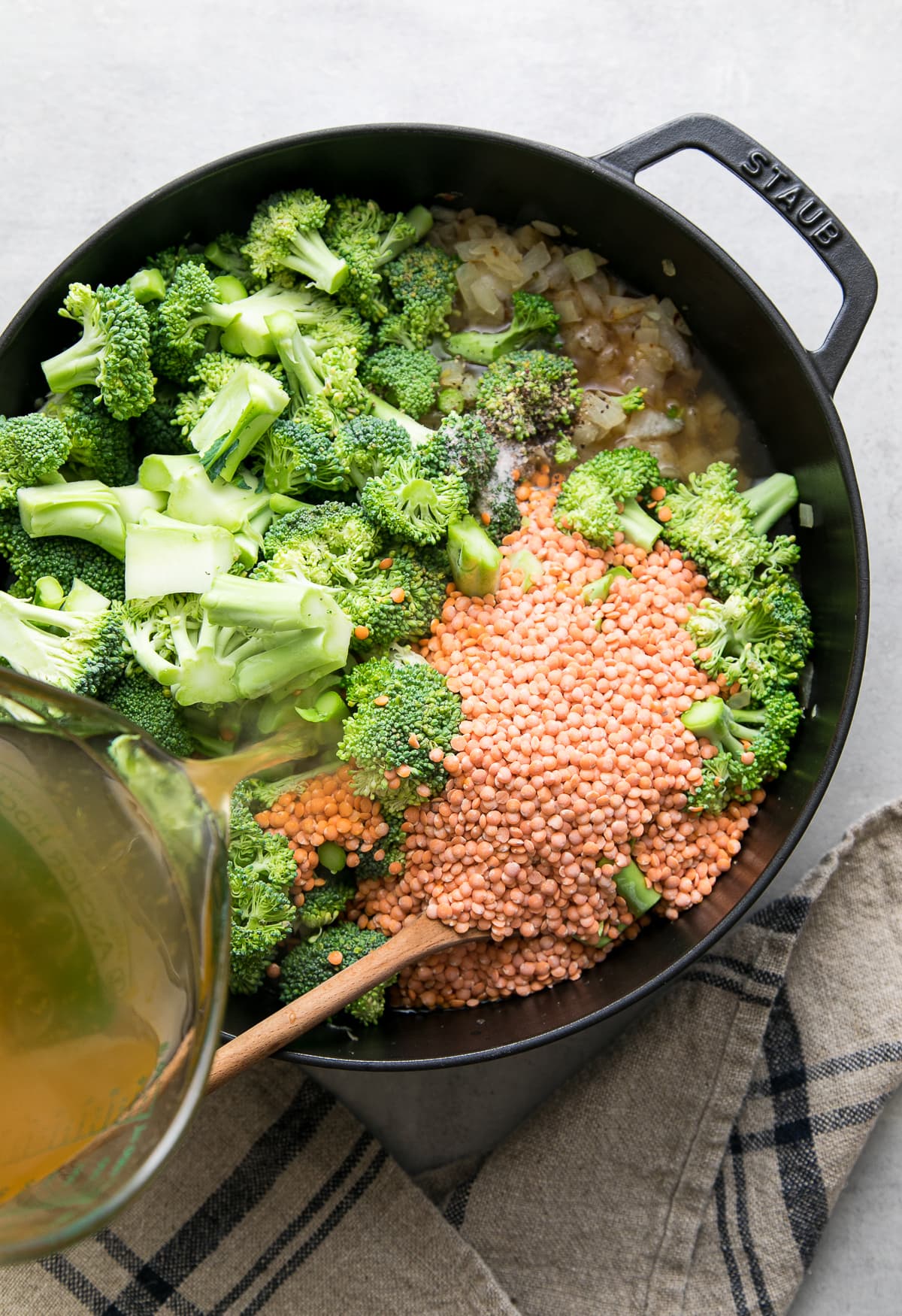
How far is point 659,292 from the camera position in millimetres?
1957

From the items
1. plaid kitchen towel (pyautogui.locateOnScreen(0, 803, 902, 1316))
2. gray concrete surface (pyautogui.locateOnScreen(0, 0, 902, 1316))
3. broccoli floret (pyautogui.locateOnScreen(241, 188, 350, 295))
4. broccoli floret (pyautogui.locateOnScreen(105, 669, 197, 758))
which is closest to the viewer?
broccoli floret (pyautogui.locateOnScreen(105, 669, 197, 758))

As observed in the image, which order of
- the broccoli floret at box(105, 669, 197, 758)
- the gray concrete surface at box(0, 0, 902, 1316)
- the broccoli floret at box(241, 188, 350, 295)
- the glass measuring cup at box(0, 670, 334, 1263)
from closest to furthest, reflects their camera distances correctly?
the glass measuring cup at box(0, 670, 334, 1263)
the broccoli floret at box(105, 669, 197, 758)
the broccoli floret at box(241, 188, 350, 295)
the gray concrete surface at box(0, 0, 902, 1316)

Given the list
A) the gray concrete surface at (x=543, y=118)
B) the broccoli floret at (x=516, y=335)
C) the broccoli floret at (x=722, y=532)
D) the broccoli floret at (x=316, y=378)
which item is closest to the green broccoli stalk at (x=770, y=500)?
the broccoli floret at (x=722, y=532)

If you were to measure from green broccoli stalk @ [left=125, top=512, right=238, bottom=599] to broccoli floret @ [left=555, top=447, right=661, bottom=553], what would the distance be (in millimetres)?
607

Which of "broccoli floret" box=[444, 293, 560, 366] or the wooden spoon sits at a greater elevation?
"broccoli floret" box=[444, 293, 560, 366]

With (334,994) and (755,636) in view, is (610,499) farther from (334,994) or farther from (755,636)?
(334,994)

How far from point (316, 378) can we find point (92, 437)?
383mm

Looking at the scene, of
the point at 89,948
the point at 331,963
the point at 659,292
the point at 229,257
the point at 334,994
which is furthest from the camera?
the point at 659,292

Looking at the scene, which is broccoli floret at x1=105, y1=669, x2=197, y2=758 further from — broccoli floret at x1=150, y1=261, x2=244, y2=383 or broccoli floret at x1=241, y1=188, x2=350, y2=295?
broccoli floret at x1=241, y1=188, x2=350, y2=295

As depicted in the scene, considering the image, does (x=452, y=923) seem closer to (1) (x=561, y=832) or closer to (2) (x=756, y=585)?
(1) (x=561, y=832)

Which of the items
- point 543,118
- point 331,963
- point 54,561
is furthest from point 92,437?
point 543,118

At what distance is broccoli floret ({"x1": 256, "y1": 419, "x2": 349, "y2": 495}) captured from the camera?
1.69m

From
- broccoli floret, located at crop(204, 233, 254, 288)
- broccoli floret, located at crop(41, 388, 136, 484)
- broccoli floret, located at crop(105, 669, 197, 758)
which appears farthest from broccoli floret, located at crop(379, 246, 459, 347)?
broccoli floret, located at crop(105, 669, 197, 758)

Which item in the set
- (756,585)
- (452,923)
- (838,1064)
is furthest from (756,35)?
(838,1064)
